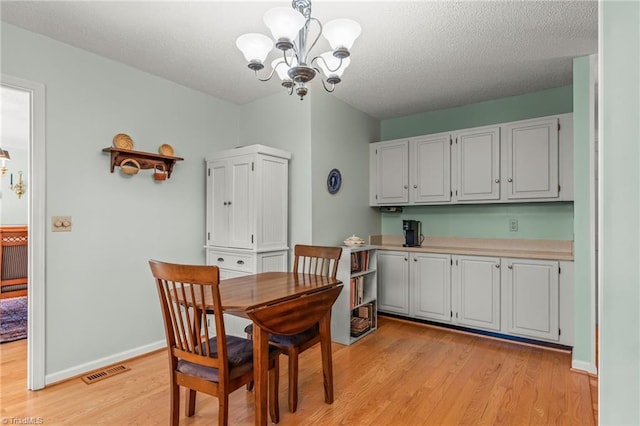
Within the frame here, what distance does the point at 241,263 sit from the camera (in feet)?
10.8

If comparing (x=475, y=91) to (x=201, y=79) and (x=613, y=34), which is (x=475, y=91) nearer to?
(x=201, y=79)

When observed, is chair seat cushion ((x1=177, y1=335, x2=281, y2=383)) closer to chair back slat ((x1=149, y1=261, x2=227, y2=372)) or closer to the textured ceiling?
chair back slat ((x1=149, y1=261, x2=227, y2=372))

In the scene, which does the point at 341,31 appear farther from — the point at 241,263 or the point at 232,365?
the point at 241,263

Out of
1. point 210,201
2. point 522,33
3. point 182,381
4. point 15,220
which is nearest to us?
point 182,381

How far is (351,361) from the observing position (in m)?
2.91

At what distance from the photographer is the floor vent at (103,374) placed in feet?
8.44

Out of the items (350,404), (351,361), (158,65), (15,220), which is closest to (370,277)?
(351,361)

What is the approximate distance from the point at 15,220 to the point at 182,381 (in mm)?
6409

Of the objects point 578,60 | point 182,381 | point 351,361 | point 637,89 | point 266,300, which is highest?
point 578,60

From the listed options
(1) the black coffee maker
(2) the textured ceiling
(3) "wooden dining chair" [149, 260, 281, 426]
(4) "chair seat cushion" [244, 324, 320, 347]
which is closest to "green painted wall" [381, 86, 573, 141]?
(2) the textured ceiling

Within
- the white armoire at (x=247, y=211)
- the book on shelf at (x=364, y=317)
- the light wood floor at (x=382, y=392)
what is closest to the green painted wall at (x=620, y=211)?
the light wood floor at (x=382, y=392)

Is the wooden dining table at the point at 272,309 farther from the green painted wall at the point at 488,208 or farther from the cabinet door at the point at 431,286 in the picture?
the green painted wall at the point at 488,208

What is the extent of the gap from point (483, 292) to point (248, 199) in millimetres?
2462

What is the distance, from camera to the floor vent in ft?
8.44
